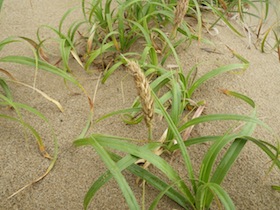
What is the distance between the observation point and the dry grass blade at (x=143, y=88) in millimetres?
665

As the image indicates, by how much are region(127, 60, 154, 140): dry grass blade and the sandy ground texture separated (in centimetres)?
29

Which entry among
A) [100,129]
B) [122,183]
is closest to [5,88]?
[100,129]

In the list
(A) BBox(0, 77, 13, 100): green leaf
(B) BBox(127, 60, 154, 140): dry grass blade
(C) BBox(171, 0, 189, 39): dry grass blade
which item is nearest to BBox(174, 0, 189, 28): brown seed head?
(C) BBox(171, 0, 189, 39): dry grass blade

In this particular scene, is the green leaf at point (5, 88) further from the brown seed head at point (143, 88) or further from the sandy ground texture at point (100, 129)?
the brown seed head at point (143, 88)

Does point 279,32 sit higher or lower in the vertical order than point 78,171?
lower

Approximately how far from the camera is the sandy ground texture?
3.16ft

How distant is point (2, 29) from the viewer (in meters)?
1.70

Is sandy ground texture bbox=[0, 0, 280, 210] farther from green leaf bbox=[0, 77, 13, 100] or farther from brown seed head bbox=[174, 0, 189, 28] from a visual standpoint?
brown seed head bbox=[174, 0, 189, 28]

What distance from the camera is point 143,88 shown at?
2.29ft

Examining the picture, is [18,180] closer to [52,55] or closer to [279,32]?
[52,55]

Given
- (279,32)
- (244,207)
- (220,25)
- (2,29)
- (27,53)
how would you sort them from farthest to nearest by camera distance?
(279,32) < (220,25) < (2,29) < (27,53) < (244,207)

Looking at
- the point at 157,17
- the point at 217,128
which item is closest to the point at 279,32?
the point at 157,17

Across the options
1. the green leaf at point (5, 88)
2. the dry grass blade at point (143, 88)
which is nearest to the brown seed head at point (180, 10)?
the dry grass blade at point (143, 88)

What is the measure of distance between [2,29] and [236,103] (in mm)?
1232
